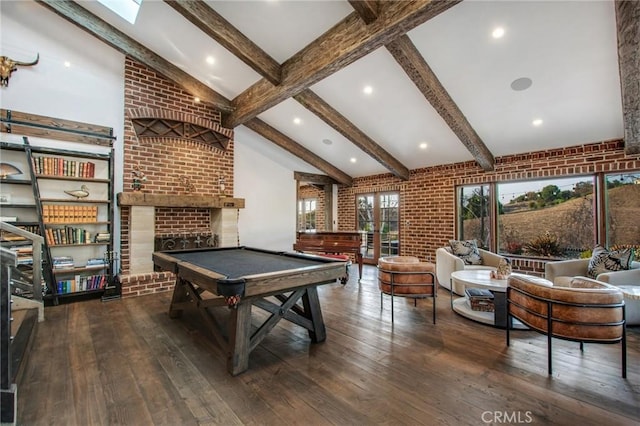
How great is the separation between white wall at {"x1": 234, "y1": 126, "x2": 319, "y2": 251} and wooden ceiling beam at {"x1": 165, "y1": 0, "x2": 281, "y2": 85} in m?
2.27

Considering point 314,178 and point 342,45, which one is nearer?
point 342,45

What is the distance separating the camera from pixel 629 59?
8.86 ft

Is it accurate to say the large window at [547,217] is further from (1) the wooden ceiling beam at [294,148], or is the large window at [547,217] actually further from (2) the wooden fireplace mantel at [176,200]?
(2) the wooden fireplace mantel at [176,200]

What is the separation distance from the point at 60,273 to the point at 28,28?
3506mm

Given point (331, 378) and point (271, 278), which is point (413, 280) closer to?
point (331, 378)

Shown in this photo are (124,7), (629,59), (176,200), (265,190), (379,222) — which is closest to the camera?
(629,59)

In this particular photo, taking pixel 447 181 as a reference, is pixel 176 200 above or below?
below

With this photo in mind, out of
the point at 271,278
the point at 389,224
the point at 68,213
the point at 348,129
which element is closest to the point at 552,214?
the point at 389,224

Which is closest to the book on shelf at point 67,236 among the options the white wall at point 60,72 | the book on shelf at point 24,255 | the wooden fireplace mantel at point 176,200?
the book on shelf at point 24,255

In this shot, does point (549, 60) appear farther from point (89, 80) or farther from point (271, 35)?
point (89, 80)

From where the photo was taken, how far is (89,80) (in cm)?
445

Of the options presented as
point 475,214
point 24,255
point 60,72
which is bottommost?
point 24,255

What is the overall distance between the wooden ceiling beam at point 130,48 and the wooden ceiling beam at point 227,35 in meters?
1.58

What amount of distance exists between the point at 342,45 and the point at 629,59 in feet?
9.03
